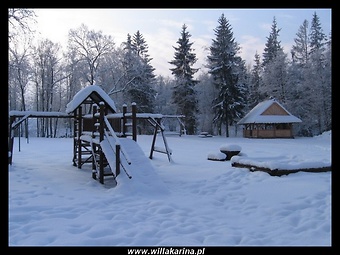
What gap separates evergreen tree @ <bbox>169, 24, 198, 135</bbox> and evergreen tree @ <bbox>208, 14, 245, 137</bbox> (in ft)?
9.66

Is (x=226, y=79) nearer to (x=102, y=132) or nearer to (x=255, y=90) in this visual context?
(x=255, y=90)

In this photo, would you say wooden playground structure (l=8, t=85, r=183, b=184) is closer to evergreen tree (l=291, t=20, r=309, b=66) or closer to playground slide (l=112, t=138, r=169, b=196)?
playground slide (l=112, t=138, r=169, b=196)

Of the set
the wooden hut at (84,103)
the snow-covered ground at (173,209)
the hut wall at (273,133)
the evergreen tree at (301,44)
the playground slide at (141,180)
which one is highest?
the evergreen tree at (301,44)

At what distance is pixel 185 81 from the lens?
40031 mm

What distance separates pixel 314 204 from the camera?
6691 millimetres

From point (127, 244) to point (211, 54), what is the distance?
40.4 metres

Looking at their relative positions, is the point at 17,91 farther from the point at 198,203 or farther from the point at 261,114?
the point at 198,203

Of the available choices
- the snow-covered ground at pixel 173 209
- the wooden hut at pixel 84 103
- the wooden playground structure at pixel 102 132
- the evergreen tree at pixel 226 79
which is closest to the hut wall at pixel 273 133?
the evergreen tree at pixel 226 79

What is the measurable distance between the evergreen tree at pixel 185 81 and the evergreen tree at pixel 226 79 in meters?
2.94

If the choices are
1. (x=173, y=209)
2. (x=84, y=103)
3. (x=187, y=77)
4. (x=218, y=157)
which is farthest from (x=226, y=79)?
(x=173, y=209)

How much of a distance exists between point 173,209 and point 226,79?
34.9 m

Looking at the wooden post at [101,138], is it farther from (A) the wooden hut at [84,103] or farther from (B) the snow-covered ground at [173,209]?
(A) the wooden hut at [84,103]

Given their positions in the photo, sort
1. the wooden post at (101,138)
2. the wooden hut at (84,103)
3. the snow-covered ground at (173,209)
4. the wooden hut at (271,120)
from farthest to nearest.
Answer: the wooden hut at (271,120), the wooden hut at (84,103), the wooden post at (101,138), the snow-covered ground at (173,209)

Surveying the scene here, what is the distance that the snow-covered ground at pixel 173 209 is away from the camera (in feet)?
16.3
